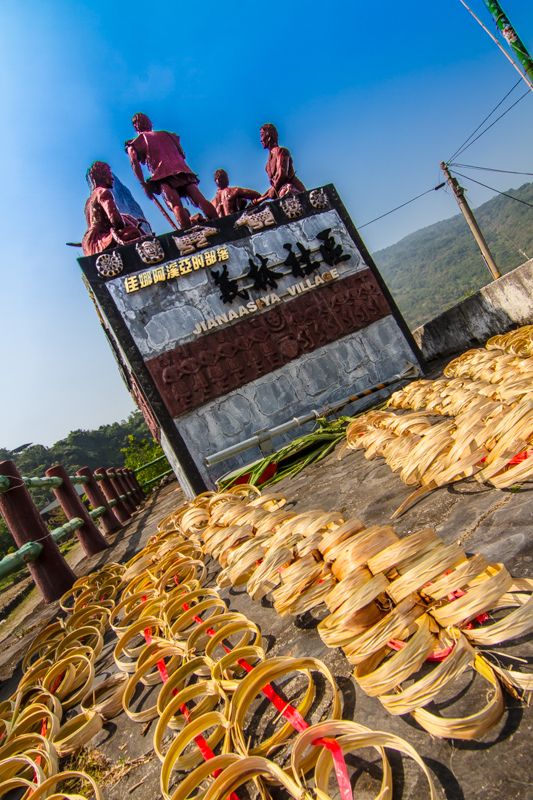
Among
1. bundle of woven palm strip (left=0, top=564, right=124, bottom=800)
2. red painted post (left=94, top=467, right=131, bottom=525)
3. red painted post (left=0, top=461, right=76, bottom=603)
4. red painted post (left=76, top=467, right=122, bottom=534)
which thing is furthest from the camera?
red painted post (left=94, top=467, right=131, bottom=525)

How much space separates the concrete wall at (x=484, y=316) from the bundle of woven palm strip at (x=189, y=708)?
3726 millimetres

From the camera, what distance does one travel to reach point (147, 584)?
76.4 inches

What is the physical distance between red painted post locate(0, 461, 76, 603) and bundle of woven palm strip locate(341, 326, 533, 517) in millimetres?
2338

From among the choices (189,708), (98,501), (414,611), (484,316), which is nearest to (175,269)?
(98,501)

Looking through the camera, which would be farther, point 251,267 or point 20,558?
point 251,267

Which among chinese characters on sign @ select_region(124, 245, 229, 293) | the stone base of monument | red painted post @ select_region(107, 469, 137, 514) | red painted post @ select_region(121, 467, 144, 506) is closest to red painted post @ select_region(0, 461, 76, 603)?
the stone base of monument

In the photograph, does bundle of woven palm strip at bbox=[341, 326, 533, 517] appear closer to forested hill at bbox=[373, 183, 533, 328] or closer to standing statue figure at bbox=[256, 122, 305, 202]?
standing statue figure at bbox=[256, 122, 305, 202]

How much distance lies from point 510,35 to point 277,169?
11.5 ft

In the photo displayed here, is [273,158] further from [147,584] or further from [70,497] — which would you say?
[147,584]

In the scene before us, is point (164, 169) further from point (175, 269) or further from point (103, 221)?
point (175, 269)

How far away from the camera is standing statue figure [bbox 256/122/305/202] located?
548 centimetres

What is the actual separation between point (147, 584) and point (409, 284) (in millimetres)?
112628

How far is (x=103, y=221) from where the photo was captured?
5.07 meters

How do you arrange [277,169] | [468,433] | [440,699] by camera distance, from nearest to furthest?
[440,699]
[468,433]
[277,169]
